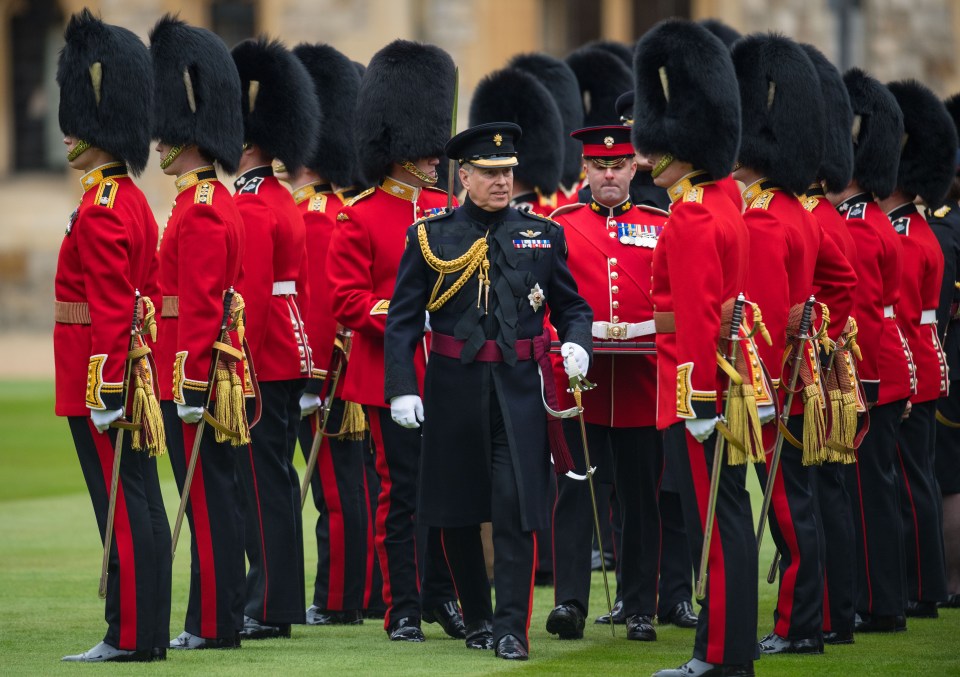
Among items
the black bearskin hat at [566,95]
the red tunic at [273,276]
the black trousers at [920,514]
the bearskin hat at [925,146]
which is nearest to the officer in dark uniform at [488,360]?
the red tunic at [273,276]

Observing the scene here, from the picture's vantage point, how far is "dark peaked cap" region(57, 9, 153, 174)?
20.2ft

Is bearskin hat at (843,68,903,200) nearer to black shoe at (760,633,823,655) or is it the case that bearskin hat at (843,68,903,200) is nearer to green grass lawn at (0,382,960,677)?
green grass lawn at (0,382,960,677)

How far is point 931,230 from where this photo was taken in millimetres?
7531

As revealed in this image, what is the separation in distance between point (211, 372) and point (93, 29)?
111cm

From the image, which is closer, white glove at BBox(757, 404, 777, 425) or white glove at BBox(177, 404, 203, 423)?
white glove at BBox(757, 404, 777, 425)

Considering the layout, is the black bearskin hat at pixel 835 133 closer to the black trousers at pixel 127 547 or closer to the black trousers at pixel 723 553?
the black trousers at pixel 723 553

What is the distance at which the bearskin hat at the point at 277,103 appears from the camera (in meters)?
7.07

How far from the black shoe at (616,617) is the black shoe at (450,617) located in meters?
0.56

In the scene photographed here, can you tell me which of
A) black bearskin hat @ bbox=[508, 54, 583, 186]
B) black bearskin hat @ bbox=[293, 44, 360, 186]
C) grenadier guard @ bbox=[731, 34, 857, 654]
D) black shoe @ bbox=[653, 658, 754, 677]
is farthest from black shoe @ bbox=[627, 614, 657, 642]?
black bearskin hat @ bbox=[508, 54, 583, 186]

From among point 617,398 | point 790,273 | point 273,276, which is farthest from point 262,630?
point 790,273

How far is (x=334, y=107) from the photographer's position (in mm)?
8031

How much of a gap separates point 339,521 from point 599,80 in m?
3.98

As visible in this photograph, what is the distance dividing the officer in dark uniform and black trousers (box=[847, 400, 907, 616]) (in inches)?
50.3

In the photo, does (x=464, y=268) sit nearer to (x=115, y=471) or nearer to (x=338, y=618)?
(x=115, y=471)
